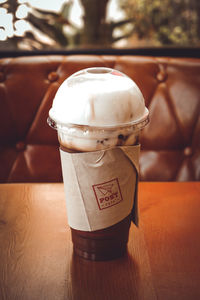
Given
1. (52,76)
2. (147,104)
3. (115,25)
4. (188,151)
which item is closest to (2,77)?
(52,76)

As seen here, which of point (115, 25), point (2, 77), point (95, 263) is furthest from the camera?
point (115, 25)

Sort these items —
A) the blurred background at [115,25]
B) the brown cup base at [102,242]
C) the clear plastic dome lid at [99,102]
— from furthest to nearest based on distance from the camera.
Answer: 1. the blurred background at [115,25]
2. the brown cup base at [102,242]
3. the clear plastic dome lid at [99,102]

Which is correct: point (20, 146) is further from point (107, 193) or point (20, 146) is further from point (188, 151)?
point (107, 193)

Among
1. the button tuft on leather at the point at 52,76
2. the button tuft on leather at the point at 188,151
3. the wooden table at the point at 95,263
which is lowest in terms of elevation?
the button tuft on leather at the point at 188,151

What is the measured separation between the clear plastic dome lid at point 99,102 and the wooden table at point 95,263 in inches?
13.6

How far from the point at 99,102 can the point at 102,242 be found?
1.15 feet

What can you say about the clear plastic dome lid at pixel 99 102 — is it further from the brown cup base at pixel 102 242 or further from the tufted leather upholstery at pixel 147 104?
the tufted leather upholstery at pixel 147 104

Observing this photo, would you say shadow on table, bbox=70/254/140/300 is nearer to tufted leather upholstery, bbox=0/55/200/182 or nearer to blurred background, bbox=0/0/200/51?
tufted leather upholstery, bbox=0/55/200/182

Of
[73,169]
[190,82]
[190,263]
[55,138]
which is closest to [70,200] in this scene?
[73,169]

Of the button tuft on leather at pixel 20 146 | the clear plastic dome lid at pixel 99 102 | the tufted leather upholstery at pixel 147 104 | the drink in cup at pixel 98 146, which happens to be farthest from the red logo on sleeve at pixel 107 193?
the button tuft on leather at pixel 20 146

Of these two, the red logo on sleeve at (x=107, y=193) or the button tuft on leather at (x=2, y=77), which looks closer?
the red logo on sleeve at (x=107, y=193)

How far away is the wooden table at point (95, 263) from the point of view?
0.75 metres

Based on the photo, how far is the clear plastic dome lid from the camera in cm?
69

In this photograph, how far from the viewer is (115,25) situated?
266cm
